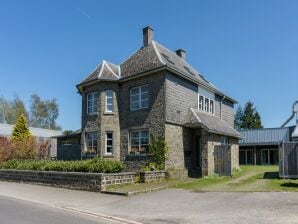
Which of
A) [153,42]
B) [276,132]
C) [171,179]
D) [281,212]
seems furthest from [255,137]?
[281,212]

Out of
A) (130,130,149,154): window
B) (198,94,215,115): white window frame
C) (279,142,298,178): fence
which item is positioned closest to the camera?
(279,142,298,178): fence

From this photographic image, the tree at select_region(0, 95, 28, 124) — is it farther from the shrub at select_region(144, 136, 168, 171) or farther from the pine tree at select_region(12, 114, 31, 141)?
the shrub at select_region(144, 136, 168, 171)

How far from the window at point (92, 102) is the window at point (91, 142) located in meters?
1.71

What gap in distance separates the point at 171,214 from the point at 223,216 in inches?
72.1

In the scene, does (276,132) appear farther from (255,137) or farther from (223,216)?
(223,216)

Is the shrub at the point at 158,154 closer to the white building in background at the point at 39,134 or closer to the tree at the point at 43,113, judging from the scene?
the white building in background at the point at 39,134

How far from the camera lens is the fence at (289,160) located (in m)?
21.8

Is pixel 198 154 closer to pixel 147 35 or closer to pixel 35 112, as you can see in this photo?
pixel 147 35

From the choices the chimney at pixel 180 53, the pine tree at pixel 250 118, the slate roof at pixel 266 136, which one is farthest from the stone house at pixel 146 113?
the pine tree at pixel 250 118

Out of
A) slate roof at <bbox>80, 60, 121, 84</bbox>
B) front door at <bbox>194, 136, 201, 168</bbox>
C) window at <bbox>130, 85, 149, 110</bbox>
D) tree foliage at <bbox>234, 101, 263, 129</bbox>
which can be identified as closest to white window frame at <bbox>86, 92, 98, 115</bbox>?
slate roof at <bbox>80, 60, 121, 84</bbox>

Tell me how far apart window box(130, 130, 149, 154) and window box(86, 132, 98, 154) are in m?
2.90

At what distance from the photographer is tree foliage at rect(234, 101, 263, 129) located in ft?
251

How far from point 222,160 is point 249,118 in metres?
53.2

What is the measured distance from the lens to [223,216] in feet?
39.8
